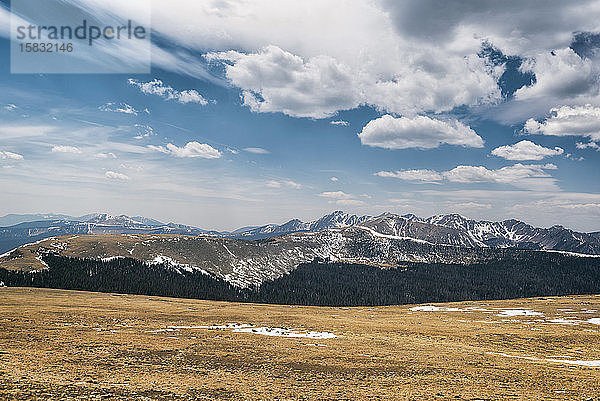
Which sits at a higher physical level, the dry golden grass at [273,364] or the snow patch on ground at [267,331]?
the dry golden grass at [273,364]

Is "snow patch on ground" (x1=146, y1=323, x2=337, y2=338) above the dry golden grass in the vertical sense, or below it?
below

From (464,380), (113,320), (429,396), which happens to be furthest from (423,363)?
(113,320)

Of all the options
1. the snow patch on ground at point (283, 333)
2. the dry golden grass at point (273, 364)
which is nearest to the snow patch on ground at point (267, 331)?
the snow patch on ground at point (283, 333)

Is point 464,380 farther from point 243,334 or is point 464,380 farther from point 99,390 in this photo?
point 243,334

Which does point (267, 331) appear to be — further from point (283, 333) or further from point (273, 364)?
point (273, 364)

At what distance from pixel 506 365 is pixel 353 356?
15807 millimetres

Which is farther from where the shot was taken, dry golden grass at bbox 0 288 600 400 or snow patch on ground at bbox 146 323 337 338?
snow patch on ground at bbox 146 323 337 338

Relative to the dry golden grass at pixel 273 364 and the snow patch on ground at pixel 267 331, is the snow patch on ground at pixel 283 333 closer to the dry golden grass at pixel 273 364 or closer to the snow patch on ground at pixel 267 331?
the snow patch on ground at pixel 267 331

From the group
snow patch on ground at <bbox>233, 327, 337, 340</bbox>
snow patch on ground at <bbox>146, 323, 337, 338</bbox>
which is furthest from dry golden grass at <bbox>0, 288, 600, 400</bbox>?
snow patch on ground at <bbox>233, 327, 337, 340</bbox>

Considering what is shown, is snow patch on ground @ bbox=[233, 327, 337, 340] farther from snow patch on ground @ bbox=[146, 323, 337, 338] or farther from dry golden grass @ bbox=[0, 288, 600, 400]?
dry golden grass @ bbox=[0, 288, 600, 400]

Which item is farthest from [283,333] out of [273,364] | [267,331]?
[273,364]

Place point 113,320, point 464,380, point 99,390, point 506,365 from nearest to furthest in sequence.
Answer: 1. point 99,390
2. point 464,380
3. point 506,365
4. point 113,320

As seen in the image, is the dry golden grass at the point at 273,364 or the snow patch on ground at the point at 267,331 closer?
the dry golden grass at the point at 273,364

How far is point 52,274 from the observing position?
18188 cm
